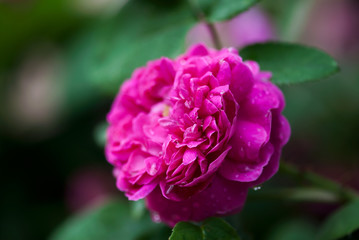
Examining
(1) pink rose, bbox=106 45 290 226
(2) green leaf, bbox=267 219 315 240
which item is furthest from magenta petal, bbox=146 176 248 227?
(2) green leaf, bbox=267 219 315 240

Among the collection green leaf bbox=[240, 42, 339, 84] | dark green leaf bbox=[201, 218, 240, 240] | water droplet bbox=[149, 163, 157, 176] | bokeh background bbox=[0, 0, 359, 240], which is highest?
water droplet bbox=[149, 163, 157, 176]

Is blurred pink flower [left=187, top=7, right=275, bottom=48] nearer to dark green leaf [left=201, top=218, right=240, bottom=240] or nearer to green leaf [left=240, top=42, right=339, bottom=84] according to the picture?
green leaf [left=240, top=42, right=339, bottom=84]

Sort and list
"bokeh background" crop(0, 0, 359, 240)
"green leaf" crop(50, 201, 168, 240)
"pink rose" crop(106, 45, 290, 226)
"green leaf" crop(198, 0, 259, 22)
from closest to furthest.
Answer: "pink rose" crop(106, 45, 290, 226), "green leaf" crop(198, 0, 259, 22), "green leaf" crop(50, 201, 168, 240), "bokeh background" crop(0, 0, 359, 240)

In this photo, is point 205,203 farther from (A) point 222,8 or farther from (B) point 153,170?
(A) point 222,8

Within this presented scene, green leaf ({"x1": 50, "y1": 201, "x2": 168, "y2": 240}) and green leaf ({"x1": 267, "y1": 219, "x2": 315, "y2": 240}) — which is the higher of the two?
green leaf ({"x1": 50, "y1": 201, "x2": 168, "y2": 240})

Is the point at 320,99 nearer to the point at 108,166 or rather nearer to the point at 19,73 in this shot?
the point at 108,166

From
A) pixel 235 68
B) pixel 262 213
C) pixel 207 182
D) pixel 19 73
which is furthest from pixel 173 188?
pixel 19 73
